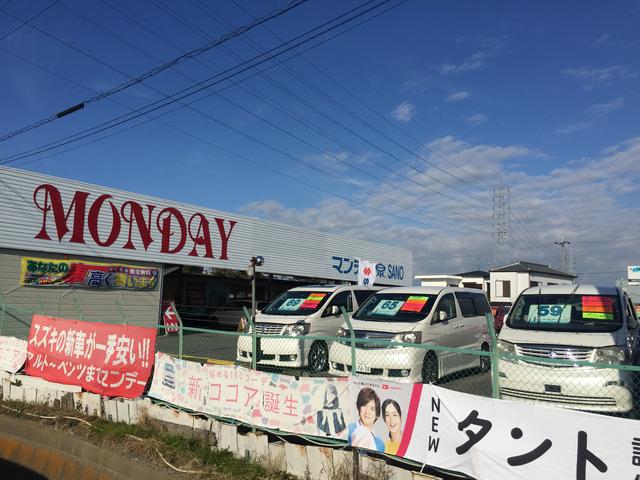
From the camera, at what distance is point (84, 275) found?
17.0 meters

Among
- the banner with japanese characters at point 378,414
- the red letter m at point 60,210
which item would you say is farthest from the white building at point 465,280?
the banner with japanese characters at point 378,414

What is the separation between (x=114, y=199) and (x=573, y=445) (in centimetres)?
1696

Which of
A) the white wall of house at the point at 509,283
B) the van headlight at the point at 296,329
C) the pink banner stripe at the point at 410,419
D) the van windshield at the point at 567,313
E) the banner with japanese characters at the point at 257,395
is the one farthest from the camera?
the white wall of house at the point at 509,283

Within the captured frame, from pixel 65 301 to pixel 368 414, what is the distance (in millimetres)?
14432

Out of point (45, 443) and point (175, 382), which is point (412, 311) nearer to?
point (175, 382)

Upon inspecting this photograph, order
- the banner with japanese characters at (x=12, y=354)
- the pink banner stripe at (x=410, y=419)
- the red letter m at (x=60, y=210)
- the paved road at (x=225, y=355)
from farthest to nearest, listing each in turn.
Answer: the red letter m at (x=60, y=210)
the banner with japanese characters at (x=12, y=354)
the paved road at (x=225, y=355)
the pink banner stripe at (x=410, y=419)

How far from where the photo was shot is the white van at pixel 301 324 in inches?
384

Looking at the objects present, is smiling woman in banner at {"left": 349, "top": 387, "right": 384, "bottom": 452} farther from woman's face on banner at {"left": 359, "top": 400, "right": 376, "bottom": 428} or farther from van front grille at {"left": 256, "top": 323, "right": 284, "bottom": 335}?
van front grille at {"left": 256, "top": 323, "right": 284, "bottom": 335}

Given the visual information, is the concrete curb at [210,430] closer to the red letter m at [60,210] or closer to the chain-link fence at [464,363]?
the chain-link fence at [464,363]

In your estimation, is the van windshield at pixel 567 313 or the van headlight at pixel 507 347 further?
the van windshield at pixel 567 313

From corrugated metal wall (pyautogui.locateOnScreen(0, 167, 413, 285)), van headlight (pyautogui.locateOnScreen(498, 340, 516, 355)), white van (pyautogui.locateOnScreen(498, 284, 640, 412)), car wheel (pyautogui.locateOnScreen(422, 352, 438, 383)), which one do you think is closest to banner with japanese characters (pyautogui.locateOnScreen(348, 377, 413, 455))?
white van (pyautogui.locateOnScreen(498, 284, 640, 412))

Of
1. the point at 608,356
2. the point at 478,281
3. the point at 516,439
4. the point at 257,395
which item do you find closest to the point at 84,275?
the point at 257,395

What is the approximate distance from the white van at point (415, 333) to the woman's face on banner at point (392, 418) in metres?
2.07

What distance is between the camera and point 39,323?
958 cm
